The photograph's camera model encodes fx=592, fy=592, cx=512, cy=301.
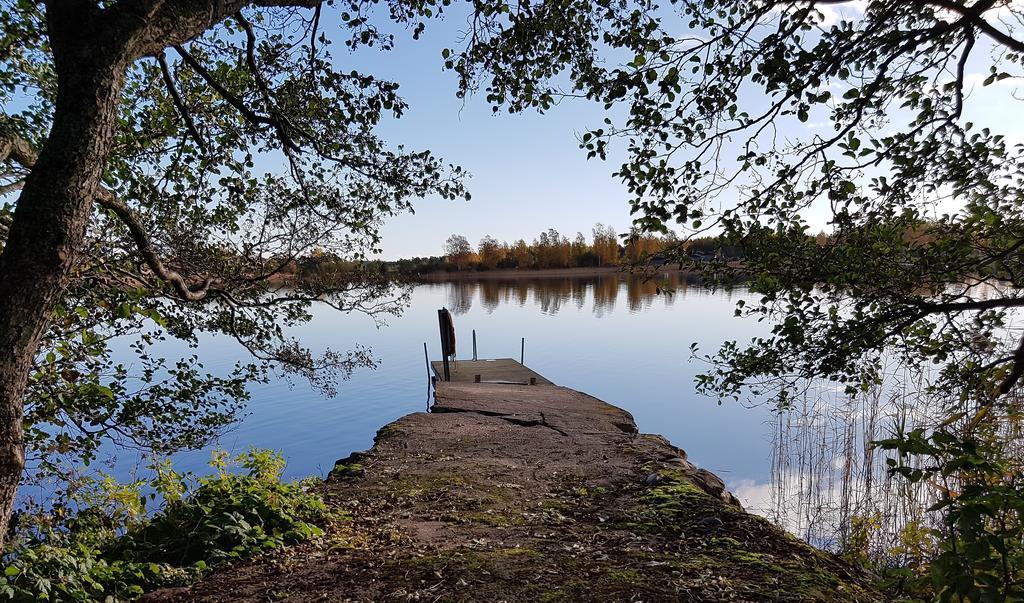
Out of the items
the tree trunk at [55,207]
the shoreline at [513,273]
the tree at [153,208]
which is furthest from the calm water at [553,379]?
the shoreline at [513,273]

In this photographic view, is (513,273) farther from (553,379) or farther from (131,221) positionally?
(131,221)

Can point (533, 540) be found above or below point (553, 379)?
above

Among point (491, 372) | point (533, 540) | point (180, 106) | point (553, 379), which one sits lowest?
point (553, 379)

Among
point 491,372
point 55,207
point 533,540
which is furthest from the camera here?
point 491,372

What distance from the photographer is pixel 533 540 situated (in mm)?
4520

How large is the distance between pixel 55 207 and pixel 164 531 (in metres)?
2.71

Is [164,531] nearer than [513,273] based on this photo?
Yes

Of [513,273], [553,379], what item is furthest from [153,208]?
[513,273]

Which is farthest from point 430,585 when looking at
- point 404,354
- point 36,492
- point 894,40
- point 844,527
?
point 404,354

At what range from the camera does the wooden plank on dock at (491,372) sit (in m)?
17.9

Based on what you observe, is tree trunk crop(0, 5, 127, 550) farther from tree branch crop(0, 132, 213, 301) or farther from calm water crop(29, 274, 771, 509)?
calm water crop(29, 274, 771, 509)

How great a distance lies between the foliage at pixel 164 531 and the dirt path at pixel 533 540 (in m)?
0.24

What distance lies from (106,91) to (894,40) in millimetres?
3816

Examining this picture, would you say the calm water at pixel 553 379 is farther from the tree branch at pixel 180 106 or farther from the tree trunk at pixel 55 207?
the tree trunk at pixel 55 207
